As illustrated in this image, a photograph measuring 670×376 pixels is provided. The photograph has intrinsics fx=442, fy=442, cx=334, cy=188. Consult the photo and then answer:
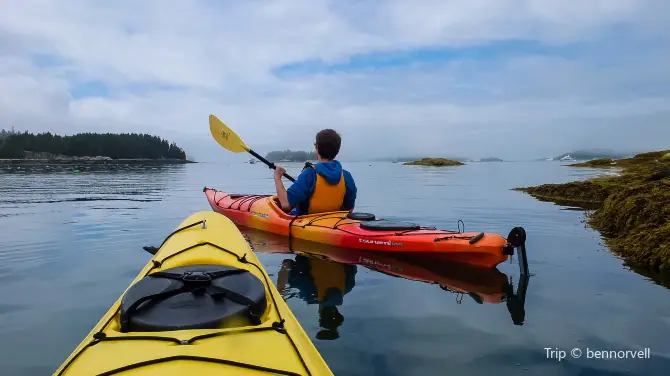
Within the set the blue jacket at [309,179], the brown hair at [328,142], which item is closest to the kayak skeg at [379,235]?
the blue jacket at [309,179]

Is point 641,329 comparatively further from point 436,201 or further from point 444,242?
point 436,201

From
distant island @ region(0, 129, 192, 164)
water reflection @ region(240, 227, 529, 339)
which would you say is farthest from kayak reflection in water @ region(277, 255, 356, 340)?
distant island @ region(0, 129, 192, 164)

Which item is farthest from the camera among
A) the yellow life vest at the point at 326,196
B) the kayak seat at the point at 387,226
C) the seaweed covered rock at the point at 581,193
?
the seaweed covered rock at the point at 581,193

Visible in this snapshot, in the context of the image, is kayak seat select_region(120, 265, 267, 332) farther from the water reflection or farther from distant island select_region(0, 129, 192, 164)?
distant island select_region(0, 129, 192, 164)

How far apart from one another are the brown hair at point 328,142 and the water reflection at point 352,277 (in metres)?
1.63

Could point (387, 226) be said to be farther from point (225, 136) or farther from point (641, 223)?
point (225, 136)

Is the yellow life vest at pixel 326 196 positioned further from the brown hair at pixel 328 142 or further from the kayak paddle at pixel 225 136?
the kayak paddle at pixel 225 136

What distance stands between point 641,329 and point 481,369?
6.25 ft

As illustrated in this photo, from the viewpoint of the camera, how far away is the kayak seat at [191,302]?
248 cm

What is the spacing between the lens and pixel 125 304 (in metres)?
2.61

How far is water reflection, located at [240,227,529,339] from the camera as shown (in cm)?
496

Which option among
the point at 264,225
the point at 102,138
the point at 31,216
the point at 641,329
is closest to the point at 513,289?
the point at 641,329

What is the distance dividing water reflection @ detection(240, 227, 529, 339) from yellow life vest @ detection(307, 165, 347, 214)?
68 centimetres

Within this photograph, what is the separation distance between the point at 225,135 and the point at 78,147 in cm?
10152
